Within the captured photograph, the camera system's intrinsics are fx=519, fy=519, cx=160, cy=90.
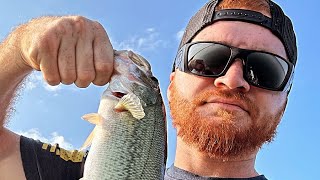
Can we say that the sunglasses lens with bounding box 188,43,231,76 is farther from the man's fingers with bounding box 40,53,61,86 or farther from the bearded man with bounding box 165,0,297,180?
the man's fingers with bounding box 40,53,61,86

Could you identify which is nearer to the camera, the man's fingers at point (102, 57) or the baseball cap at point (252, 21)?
the man's fingers at point (102, 57)

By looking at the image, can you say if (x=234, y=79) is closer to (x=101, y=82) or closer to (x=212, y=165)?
(x=212, y=165)

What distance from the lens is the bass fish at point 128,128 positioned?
3105 millimetres

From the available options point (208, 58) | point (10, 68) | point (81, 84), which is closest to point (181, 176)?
point (208, 58)

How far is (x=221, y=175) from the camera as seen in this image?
475 cm

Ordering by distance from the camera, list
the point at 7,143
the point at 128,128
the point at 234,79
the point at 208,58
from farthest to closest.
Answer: the point at 208,58 < the point at 234,79 < the point at 7,143 < the point at 128,128

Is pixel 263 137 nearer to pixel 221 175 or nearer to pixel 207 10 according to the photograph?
pixel 221 175

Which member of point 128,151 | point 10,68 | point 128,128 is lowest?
point 128,151

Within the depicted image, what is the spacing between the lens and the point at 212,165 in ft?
15.8

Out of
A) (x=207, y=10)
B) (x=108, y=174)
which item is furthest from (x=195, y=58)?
(x=108, y=174)

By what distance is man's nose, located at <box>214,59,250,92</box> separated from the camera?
461 centimetres

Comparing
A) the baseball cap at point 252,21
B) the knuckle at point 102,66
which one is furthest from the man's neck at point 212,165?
the knuckle at point 102,66

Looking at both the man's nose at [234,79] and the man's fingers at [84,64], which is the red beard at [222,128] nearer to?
the man's nose at [234,79]

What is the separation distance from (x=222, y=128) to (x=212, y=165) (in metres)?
0.40
